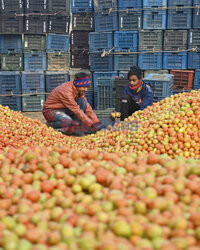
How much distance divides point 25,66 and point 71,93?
149 inches

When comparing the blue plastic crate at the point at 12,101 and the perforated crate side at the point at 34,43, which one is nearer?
the blue plastic crate at the point at 12,101

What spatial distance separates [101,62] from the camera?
9984mm

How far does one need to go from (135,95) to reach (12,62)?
4.85m

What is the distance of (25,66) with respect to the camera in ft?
33.3

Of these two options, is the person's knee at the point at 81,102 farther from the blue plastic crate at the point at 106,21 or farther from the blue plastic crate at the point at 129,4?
the blue plastic crate at the point at 129,4

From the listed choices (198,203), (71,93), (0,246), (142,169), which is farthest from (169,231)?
(71,93)

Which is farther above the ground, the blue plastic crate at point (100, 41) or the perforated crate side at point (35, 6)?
the perforated crate side at point (35, 6)

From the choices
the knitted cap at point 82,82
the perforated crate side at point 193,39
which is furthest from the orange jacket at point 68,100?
the perforated crate side at point 193,39

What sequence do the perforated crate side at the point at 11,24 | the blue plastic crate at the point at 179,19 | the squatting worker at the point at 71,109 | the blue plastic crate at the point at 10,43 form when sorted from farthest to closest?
the blue plastic crate at the point at 10,43 < the perforated crate side at the point at 11,24 < the blue plastic crate at the point at 179,19 < the squatting worker at the point at 71,109

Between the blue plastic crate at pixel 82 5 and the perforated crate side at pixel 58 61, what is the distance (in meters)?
1.50

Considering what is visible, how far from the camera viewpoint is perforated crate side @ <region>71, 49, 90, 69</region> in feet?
35.1

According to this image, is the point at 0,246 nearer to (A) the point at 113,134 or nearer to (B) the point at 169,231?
(B) the point at 169,231

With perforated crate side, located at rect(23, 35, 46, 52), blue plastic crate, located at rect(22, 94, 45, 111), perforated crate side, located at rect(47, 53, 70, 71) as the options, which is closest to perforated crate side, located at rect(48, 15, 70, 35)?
perforated crate side, located at rect(23, 35, 46, 52)

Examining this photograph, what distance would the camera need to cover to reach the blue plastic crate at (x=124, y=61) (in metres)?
9.70
